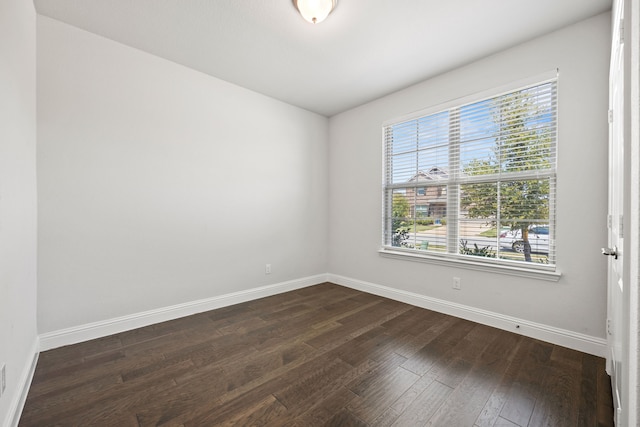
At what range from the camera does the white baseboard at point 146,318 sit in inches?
90.9

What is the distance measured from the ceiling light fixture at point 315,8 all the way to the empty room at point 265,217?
0.8 inches

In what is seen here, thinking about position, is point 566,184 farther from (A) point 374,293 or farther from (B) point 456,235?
(A) point 374,293

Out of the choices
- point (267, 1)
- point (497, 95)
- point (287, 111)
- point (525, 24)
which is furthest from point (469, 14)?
point (287, 111)

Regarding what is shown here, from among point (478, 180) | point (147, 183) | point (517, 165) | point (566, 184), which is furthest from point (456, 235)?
point (147, 183)

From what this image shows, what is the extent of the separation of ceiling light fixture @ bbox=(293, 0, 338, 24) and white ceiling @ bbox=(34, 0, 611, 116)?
10cm

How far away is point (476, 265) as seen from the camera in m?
2.82

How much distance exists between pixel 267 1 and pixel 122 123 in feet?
5.69

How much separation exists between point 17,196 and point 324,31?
2.48m

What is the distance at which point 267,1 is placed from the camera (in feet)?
6.77

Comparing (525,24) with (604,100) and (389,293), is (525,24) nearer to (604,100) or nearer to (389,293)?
(604,100)

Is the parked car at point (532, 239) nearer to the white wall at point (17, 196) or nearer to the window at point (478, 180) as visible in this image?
the window at point (478, 180)

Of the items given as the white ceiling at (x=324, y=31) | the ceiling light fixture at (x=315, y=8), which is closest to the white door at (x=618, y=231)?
the white ceiling at (x=324, y=31)

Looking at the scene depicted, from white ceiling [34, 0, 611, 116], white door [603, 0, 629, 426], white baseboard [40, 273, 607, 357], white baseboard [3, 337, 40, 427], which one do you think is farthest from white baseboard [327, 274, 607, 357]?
white baseboard [3, 337, 40, 427]

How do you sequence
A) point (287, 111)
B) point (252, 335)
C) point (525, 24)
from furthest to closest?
point (287, 111) → point (252, 335) → point (525, 24)
